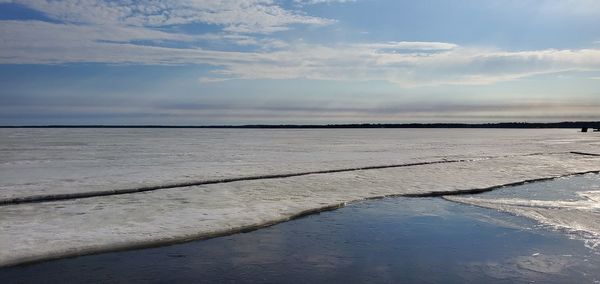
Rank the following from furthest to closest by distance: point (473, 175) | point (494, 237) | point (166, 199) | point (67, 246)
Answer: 1. point (473, 175)
2. point (166, 199)
3. point (494, 237)
4. point (67, 246)

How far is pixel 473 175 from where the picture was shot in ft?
48.0

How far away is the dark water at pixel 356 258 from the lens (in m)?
5.07

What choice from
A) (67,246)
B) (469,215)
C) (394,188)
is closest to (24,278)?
(67,246)

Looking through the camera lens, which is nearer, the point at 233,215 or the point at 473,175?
the point at 233,215

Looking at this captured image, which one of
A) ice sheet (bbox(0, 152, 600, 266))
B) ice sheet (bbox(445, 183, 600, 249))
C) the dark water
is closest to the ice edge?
ice sheet (bbox(0, 152, 600, 266))

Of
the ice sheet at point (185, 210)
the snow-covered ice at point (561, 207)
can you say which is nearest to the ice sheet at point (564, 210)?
the snow-covered ice at point (561, 207)

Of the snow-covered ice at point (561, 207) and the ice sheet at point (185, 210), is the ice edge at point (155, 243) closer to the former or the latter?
the ice sheet at point (185, 210)

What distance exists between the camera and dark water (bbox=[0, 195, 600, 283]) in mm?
5066

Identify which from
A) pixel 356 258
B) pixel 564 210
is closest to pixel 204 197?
pixel 356 258

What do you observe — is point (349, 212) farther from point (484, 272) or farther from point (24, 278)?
point (24, 278)

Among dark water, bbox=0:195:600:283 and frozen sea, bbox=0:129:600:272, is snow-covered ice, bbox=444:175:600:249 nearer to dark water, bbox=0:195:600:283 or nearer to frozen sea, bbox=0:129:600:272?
frozen sea, bbox=0:129:600:272

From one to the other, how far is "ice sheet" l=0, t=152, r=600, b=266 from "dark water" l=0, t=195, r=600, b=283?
0.51 metres

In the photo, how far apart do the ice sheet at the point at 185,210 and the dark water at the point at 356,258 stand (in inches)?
20.0

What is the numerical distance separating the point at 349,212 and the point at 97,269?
4.75 m
